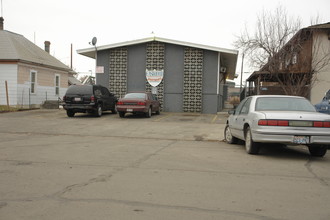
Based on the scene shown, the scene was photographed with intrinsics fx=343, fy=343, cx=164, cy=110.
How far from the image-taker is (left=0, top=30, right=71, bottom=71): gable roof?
78.2 feet

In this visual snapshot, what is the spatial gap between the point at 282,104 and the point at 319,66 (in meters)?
15.5

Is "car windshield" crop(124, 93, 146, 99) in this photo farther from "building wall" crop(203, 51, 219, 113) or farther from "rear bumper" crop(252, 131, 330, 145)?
"rear bumper" crop(252, 131, 330, 145)

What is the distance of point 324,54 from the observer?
22750 millimetres

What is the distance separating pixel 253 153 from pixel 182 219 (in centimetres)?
499

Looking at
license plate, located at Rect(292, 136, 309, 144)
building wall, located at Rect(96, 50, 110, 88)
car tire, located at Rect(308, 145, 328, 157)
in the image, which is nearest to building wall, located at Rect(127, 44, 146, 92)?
building wall, located at Rect(96, 50, 110, 88)

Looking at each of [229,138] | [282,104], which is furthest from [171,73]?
[282,104]

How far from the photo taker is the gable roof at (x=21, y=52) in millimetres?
23844

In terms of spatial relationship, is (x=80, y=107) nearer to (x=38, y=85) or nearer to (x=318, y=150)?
(x=38, y=85)

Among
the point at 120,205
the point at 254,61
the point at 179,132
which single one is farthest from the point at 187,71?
the point at 120,205

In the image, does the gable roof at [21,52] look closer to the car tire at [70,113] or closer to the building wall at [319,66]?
the car tire at [70,113]

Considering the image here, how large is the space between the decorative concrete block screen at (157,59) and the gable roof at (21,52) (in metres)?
8.61

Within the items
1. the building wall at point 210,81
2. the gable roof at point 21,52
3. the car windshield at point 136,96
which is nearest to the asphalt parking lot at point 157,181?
the car windshield at point 136,96

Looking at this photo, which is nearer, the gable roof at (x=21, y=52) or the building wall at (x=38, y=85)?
the gable roof at (x=21, y=52)

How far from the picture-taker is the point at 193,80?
23.4 meters
